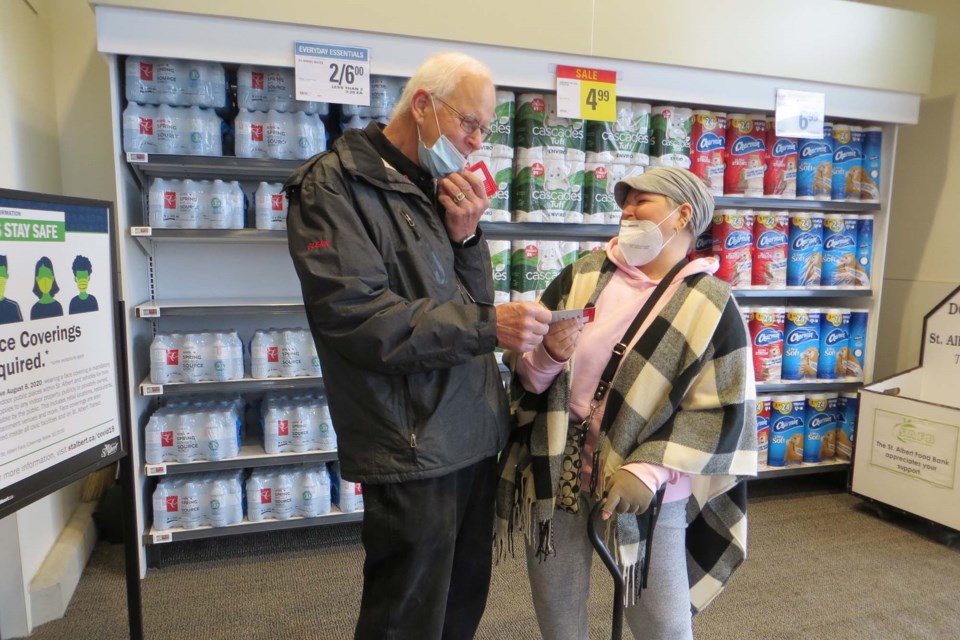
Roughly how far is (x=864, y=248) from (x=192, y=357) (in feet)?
12.0

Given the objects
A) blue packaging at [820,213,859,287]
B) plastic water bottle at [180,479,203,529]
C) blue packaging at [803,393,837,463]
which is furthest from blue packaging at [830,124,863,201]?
plastic water bottle at [180,479,203,529]

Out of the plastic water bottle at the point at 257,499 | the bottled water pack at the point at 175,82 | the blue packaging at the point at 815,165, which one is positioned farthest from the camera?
the blue packaging at the point at 815,165

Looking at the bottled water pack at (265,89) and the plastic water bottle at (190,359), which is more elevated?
the bottled water pack at (265,89)

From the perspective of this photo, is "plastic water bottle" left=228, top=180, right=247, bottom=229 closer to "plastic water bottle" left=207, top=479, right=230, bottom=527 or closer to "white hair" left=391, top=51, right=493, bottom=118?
"plastic water bottle" left=207, top=479, right=230, bottom=527

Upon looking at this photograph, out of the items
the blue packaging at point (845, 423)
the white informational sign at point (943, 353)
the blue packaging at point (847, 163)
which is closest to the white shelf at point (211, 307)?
the blue packaging at point (847, 163)

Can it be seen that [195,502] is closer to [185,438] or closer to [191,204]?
[185,438]

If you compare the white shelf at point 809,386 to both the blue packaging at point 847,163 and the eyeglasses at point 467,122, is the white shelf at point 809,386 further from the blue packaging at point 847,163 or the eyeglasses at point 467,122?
the eyeglasses at point 467,122

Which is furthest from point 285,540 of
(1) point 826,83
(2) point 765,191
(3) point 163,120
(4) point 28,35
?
(1) point 826,83

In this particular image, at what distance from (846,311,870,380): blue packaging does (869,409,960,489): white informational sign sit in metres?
0.39

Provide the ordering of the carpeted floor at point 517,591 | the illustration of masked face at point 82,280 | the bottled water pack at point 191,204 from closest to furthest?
the illustration of masked face at point 82,280 < the carpeted floor at point 517,591 < the bottled water pack at point 191,204

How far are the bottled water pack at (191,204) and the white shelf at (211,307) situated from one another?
0.34 metres

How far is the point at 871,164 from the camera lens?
3723 millimetres

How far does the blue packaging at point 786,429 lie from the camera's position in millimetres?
3695

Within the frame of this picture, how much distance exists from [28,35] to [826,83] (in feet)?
12.6
